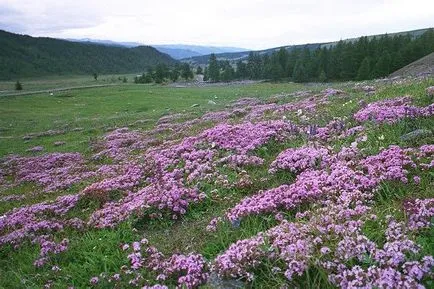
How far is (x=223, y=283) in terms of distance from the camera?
6.12m

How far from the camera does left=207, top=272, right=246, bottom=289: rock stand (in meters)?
6.03

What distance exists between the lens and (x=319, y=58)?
416 feet

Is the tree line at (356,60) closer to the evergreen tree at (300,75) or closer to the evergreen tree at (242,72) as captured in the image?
the evergreen tree at (300,75)

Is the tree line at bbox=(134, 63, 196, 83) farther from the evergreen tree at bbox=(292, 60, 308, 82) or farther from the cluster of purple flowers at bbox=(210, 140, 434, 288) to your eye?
the cluster of purple flowers at bbox=(210, 140, 434, 288)

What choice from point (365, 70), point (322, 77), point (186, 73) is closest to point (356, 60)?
point (322, 77)

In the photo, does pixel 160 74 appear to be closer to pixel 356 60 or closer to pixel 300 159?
pixel 356 60

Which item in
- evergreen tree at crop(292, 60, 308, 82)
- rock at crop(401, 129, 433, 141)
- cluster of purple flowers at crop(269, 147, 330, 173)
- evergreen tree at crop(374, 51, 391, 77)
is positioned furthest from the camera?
evergreen tree at crop(292, 60, 308, 82)

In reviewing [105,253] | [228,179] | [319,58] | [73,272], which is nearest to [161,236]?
[105,253]

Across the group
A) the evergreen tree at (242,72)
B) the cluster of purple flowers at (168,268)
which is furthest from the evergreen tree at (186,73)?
the cluster of purple flowers at (168,268)

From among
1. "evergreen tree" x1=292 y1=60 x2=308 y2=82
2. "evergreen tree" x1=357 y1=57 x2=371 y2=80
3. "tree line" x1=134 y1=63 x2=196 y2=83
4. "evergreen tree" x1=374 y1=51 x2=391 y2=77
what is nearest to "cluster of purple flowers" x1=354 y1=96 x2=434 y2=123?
"evergreen tree" x1=374 y1=51 x2=391 y2=77

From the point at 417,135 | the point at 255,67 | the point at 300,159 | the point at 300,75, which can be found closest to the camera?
the point at 417,135

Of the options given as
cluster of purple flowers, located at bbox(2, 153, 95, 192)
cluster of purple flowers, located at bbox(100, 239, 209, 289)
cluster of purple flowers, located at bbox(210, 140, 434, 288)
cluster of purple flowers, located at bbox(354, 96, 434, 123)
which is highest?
cluster of purple flowers, located at bbox(354, 96, 434, 123)

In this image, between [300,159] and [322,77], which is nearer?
[300,159]

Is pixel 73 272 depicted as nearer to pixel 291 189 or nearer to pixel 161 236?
pixel 161 236
